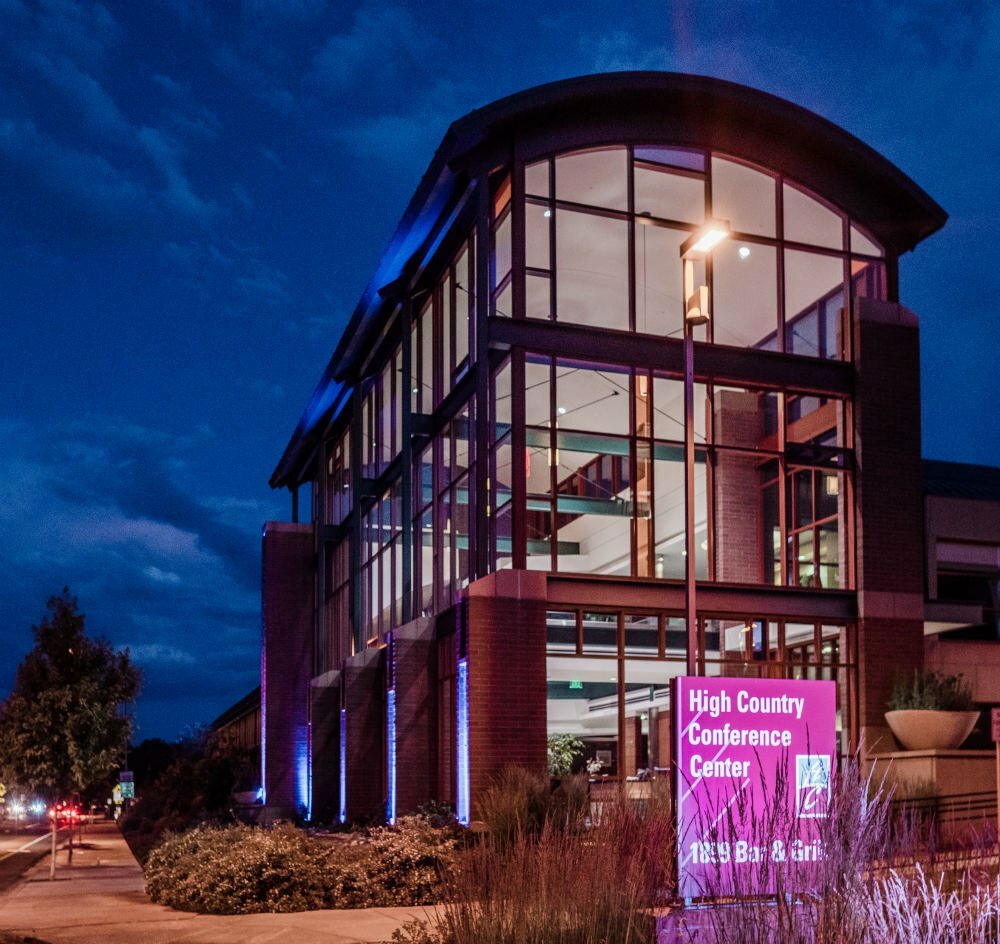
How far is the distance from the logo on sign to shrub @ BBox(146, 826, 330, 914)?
→ 688cm

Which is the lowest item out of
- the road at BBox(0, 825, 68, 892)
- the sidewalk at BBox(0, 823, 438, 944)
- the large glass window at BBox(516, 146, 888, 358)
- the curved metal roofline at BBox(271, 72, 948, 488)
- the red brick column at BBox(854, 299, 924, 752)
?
the road at BBox(0, 825, 68, 892)

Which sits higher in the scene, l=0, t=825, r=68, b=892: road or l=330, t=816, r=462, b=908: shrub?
l=330, t=816, r=462, b=908: shrub

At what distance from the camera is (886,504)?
1047 inches

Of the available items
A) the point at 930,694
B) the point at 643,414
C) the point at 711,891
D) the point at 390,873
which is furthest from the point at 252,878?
the point at 930,694

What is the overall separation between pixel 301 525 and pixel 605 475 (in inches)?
864

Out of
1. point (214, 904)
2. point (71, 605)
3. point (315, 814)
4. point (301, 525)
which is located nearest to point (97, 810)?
point (301, 525)

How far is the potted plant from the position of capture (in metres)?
24.0

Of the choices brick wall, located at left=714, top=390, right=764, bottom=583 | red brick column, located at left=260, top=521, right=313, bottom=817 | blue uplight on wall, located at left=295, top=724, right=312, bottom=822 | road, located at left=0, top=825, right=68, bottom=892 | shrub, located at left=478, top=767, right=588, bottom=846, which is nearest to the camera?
shrub, located at left=478, top=767, right=588, bottom=846

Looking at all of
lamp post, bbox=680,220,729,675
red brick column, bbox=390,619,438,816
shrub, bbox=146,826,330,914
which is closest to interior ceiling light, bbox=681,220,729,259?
lamp post, bbox=680,220,729,675

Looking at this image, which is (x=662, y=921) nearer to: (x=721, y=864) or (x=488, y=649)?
(x=721, y=864)

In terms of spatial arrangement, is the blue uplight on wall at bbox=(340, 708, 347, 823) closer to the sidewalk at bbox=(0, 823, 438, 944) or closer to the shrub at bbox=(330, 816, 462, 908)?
the sidewalk at bbox=(0, 823, 438, 944)

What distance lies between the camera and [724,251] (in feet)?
88.7

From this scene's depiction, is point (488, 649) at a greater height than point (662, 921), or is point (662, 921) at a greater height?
point (488, 649)

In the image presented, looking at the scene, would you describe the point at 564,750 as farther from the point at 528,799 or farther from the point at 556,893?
the point at 556,893
